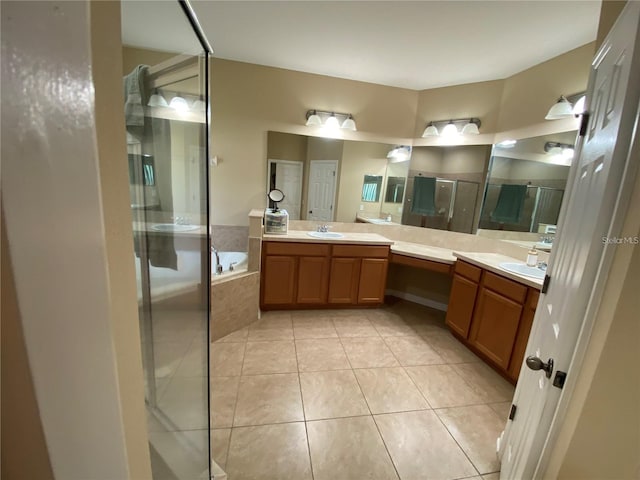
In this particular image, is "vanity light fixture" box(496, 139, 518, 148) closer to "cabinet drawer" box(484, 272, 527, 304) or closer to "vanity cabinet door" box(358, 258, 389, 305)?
"cabinet drawer" box(484, 272, 527, 304)

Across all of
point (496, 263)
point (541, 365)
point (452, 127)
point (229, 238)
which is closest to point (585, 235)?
point (541, 365)

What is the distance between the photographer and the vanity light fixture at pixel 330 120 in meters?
3.04

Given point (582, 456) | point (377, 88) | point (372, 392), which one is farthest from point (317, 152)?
point (582, 456)

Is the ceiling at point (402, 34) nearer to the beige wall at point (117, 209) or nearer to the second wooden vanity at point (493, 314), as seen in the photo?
the beige wall at point (117, 209)

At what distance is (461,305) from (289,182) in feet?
7.74

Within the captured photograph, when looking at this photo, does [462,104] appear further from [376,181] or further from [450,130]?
[376,181]

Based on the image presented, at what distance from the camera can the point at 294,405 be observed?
171 cm

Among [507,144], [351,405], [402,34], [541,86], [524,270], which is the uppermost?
[402,34]

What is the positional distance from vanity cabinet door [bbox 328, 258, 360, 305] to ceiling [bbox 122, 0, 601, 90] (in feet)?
6.96

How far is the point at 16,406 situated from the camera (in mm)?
304

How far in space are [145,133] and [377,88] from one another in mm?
2952

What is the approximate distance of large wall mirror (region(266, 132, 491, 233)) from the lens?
3.05m

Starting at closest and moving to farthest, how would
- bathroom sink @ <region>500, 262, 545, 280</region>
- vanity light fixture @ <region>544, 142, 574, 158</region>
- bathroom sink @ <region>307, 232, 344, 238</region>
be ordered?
bathroom sink @ <region>500, 262, 545, 280</region>
vanity light fixture @ <region>544, 142, 574, 158</region>
bathroom sink @ <region>307, 232, 344, 238</region>

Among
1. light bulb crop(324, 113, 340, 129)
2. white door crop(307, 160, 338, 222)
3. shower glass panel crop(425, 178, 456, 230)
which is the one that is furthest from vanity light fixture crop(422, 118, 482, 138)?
white door crop(307, 160, 338, 222)
